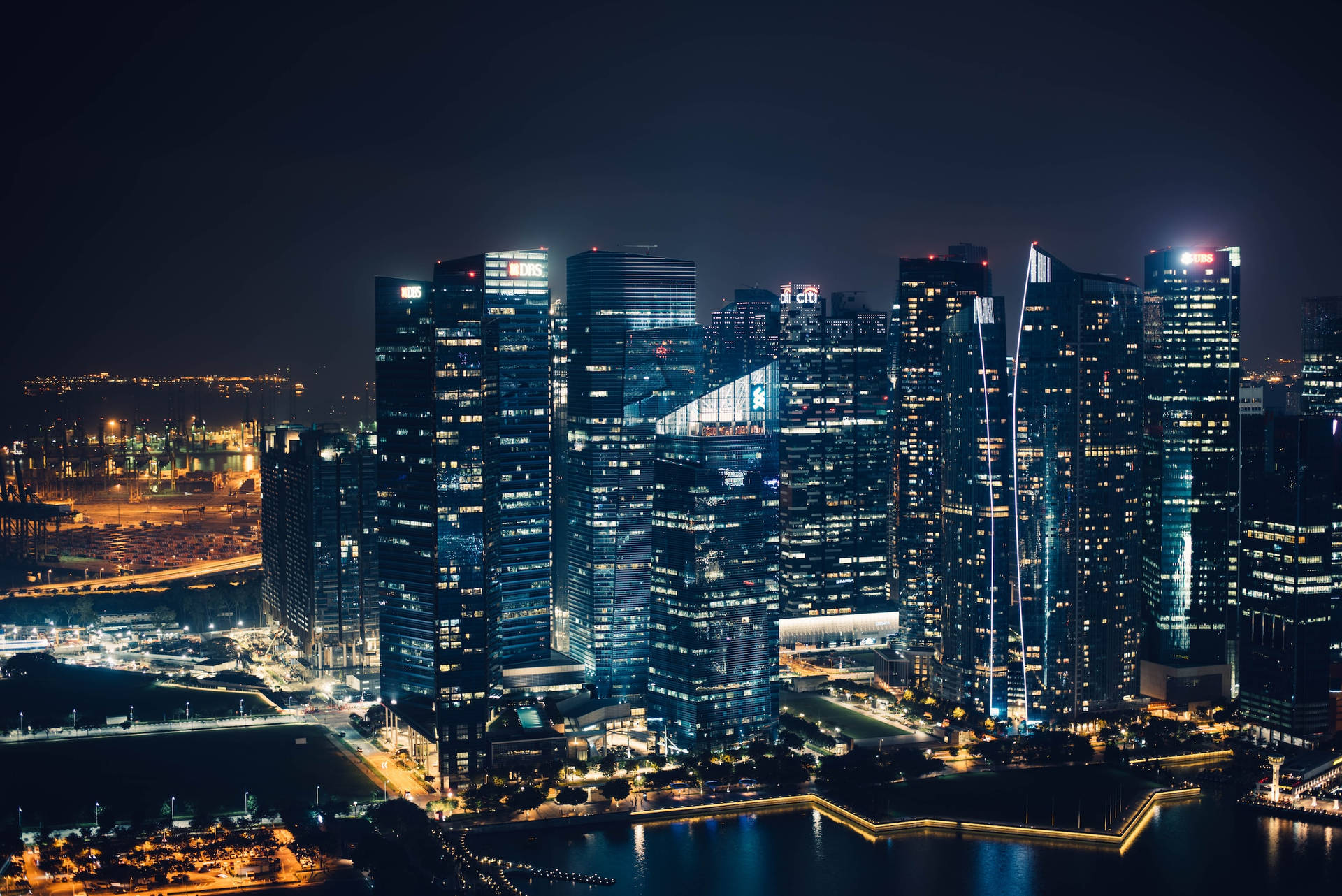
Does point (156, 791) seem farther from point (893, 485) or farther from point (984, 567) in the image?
point (893, 485)

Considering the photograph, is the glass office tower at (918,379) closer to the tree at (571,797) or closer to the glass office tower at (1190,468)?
the glass office tower at (1190,468)

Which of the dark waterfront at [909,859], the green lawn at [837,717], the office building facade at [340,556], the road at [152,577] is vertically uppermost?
the office building facade at [340,556]

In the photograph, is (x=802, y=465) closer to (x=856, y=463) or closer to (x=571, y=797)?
(x=856, y=463)

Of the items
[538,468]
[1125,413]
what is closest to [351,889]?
[538,468]

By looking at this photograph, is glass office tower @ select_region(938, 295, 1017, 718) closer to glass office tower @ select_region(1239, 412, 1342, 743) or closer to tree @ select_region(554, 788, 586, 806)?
glass office tower @ select_region(1239, 412, 1342, 743)

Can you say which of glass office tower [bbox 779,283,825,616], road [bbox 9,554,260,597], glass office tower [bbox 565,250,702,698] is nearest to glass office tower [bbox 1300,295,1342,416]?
glass office tower [bbox 779,283,825,616]

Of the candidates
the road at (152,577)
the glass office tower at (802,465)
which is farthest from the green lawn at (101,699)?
the glass office tower at (802,465)

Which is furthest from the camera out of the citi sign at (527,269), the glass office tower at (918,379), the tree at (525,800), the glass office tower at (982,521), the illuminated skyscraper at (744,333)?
the illuminated skyscraper at (744,333)
